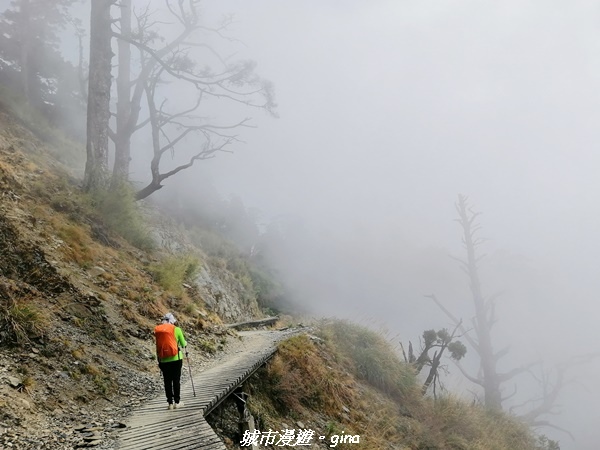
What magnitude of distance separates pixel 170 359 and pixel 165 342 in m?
0.23

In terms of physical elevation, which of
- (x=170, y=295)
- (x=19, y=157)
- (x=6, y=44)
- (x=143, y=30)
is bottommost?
(x=170, y=295)

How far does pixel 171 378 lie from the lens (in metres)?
5.28

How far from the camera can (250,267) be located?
24.2 metres

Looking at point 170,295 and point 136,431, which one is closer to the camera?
point 136,431

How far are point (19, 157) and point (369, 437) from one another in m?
11.6

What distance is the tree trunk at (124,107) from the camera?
14367mm

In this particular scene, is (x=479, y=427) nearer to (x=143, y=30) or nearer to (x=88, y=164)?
(x=88, y=164)

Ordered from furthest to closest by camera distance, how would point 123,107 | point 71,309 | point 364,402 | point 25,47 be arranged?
point 25,47 < point 123,107 < point 364,402 < point 71,309

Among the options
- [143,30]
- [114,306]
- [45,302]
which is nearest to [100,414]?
[45,302]

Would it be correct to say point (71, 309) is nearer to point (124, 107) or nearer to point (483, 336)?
point (124, 107)

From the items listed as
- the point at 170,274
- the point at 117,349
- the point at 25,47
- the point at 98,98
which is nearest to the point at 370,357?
the point at 170,274

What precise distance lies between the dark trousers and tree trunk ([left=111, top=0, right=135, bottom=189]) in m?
8.57

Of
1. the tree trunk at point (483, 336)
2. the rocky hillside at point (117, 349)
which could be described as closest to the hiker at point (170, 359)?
the rocky hillside at point (117, 349)

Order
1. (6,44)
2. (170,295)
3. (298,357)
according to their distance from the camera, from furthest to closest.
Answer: (6,44) < (170,295) < (298,357)
